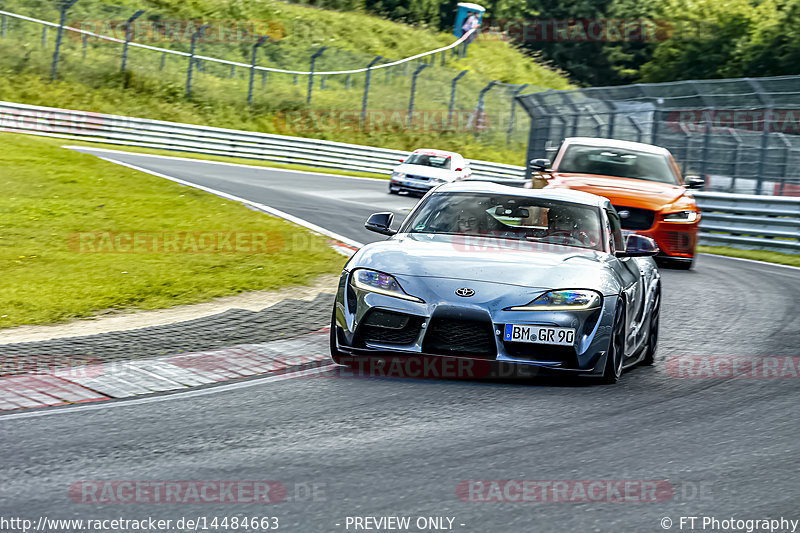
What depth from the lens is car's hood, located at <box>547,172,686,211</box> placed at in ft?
48.9

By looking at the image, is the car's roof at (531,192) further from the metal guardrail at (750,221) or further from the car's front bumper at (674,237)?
the metal guardrail at (750,221)

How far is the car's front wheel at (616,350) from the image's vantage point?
7.00 metres

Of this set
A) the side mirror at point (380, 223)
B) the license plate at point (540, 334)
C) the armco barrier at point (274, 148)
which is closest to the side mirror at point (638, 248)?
the license plate at point (540, 334)

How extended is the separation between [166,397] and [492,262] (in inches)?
84.8

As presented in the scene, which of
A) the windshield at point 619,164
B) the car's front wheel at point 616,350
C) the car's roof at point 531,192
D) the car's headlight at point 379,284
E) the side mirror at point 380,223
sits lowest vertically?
the car's front wheel at point 616,350

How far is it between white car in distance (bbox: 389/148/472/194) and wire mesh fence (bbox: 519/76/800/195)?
10.5ft

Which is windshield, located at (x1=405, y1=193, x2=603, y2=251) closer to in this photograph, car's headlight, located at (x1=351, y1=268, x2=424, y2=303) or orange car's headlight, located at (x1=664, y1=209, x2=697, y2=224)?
car's headlight, located at (x1=351, y1=268, x2=424, y2=303)

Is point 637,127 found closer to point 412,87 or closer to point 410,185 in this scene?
point 410,185

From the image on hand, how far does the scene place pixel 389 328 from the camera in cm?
681

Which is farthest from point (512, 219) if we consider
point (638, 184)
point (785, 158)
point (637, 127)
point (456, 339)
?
point (637, 127)

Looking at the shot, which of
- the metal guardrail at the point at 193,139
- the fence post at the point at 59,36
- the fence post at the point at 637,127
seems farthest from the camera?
the fence post at the point at 59,36

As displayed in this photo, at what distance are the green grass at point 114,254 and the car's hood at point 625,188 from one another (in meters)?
3.47

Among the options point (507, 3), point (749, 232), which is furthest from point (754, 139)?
point (507, 3)

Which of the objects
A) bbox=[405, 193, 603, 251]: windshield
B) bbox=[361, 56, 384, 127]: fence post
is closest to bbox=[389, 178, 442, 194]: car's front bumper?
bbox=[361, 56, 384, 127]: fence post
